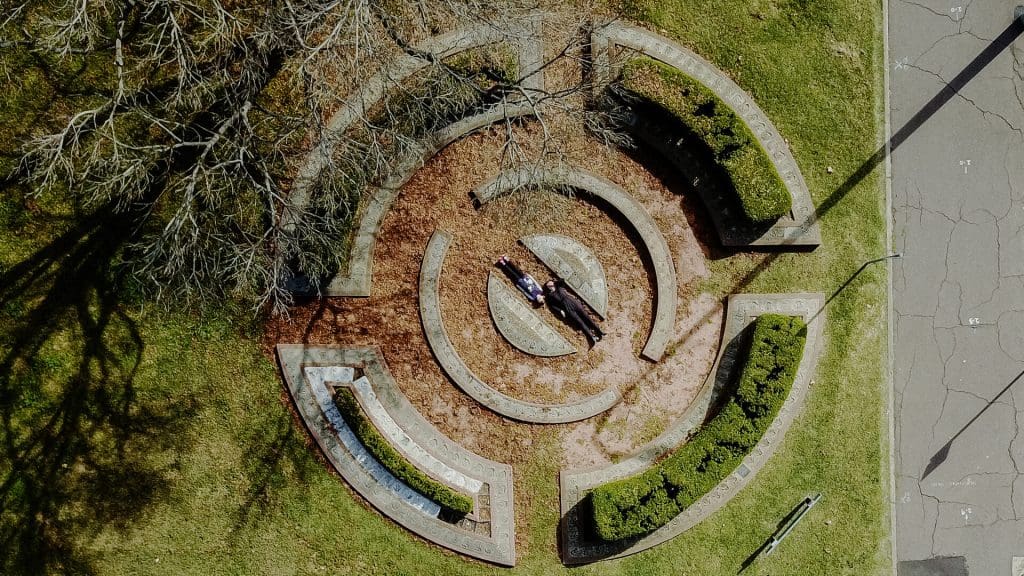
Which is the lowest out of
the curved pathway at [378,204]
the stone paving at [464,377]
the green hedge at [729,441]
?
the green hedge at [729,441]

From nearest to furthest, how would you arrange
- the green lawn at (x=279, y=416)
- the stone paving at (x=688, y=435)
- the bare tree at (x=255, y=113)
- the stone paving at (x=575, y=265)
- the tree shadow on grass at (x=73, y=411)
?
the bare tree at (x=255, y=113) < the tree shadow on grass at (x=73, y=411) < the green lawn at (x=279, y=416) < the stone paving at (x=575, y=265) < the stone paving at (x=688, y=435)

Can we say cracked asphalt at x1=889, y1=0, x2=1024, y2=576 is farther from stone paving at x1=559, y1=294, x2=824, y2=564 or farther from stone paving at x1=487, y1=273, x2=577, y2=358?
stone paving at x1=487, y1=273, x2=577, y2=358

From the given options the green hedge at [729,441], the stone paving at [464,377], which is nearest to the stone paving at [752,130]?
the green hedge at [729,441]

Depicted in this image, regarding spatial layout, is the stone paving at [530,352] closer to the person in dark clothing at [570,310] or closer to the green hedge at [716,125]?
the person in dark clothing at [570,310]

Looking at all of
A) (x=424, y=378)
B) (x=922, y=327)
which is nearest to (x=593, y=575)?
(x=424, y=378)

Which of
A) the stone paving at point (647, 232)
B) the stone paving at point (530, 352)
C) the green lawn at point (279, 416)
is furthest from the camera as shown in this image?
the stone paving at point (530, 352)

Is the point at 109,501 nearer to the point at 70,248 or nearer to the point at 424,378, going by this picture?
the point at 70,248
